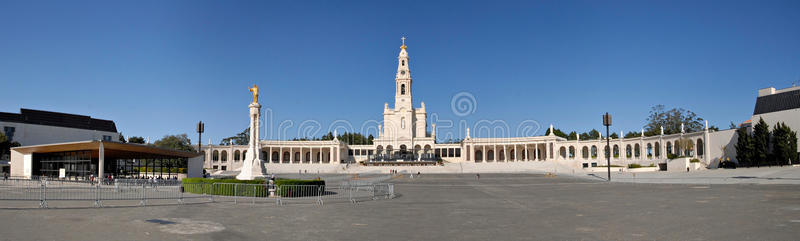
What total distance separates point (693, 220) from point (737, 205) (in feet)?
18.5

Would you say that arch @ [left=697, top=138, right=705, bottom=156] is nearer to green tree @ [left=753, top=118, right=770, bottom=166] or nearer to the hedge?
green tree @ [left=753, top=118, right=770, bottom=166]

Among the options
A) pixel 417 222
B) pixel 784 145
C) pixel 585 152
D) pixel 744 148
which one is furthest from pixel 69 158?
pixel 585 152

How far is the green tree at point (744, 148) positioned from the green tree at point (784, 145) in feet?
6.73

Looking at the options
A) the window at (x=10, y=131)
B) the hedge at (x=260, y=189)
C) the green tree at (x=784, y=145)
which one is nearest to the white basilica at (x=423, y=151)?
the green tree at (x=784, y=145)

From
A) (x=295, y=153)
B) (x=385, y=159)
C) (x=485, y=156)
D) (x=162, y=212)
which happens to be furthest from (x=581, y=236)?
(x=295, y=153)

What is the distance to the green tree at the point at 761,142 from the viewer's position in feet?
165

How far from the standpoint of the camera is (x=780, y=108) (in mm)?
53219

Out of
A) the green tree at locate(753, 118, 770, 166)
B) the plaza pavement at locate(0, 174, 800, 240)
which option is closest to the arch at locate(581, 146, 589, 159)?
the green tree at locate(753, 118, 770, 166)

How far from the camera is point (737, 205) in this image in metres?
18.3

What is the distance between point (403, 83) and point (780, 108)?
68165mm

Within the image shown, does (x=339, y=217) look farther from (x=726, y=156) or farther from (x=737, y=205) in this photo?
(x=726, y=156)

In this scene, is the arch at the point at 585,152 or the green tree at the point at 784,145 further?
the arch at the point at 585,152

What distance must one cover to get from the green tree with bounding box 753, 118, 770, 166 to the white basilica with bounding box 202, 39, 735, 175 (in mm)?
12607

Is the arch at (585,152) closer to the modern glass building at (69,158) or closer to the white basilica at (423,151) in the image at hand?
the white basilica at (423,151)
